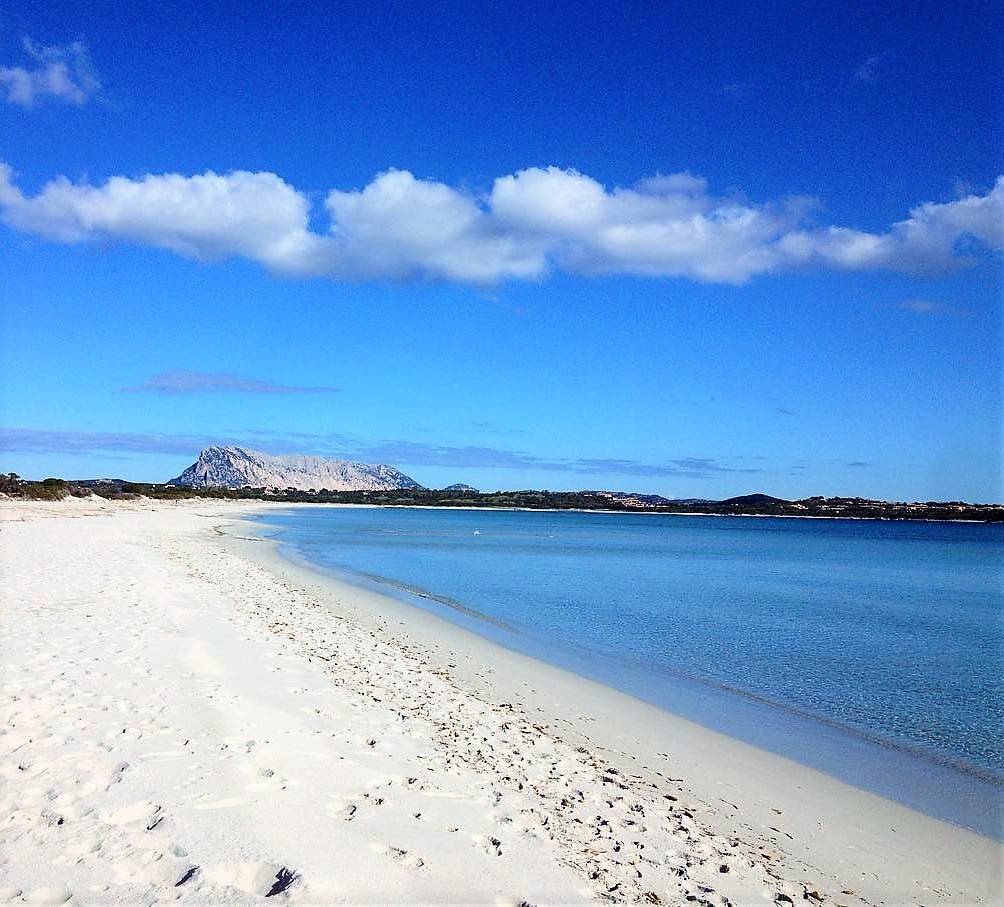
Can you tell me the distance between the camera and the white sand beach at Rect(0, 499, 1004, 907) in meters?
4.45

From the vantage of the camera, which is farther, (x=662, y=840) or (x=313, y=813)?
(x=662, y=840)

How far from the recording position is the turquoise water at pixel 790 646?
881cm

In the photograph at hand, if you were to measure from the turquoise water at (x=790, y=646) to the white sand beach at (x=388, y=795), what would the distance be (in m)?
1.19

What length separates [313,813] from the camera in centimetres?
514

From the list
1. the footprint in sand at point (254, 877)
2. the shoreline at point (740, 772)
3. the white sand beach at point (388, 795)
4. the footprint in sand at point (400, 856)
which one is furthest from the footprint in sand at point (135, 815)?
the shoreline at point (740, 772)

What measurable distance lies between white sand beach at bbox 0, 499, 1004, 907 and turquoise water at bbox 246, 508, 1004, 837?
3.92 feet

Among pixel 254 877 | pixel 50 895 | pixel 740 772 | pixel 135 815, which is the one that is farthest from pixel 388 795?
pixel 740 772

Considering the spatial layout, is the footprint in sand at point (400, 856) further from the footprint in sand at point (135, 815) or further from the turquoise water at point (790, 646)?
the turquoise water at point (790, 646)

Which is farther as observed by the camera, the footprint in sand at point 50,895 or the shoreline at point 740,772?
the shoreline at point 740,772

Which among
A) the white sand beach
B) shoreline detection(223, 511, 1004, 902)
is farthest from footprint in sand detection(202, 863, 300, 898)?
shoreline detection(223, 511, 1004, 902)

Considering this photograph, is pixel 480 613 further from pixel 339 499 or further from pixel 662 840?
pixel 339 499

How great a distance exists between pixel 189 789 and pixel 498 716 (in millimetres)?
4213

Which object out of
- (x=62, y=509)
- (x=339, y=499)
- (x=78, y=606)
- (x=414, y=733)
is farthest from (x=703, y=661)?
(x=339, y=499)

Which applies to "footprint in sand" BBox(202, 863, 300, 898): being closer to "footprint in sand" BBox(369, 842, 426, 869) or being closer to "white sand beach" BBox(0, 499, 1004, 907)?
"white sand beach" BBox(0, 499, 1004, 907)
